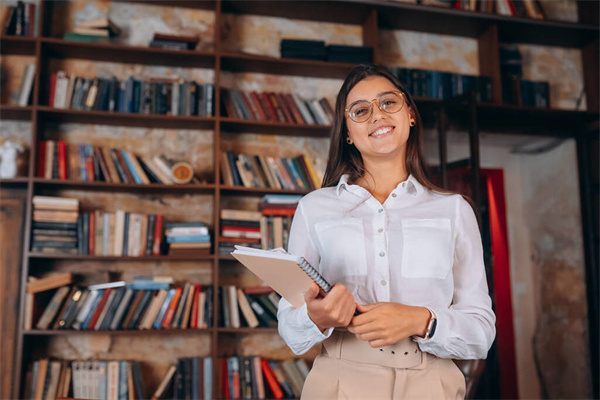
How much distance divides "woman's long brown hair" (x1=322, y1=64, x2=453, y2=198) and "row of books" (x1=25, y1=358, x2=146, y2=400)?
8.00ft

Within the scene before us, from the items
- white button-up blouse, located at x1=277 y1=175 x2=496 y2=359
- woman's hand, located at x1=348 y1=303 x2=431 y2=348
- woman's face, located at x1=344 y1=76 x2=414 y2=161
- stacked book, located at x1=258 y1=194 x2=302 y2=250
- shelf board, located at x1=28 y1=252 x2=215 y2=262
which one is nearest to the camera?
woman's hand, located at x1=348 y1=303 x2=431 y2=348

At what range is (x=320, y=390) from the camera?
119 cm

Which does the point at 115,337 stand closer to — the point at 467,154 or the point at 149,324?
the point at 149,324

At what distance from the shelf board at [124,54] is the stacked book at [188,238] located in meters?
1.12

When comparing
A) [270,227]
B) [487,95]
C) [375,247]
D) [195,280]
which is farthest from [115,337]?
[487,95]

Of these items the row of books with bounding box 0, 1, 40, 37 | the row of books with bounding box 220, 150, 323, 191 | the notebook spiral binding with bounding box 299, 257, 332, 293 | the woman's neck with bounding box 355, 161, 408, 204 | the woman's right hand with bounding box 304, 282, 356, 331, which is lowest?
the woman's right hand with bounding box 304, 282, 356, 331

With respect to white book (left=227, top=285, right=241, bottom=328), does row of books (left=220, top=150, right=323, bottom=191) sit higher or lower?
higher

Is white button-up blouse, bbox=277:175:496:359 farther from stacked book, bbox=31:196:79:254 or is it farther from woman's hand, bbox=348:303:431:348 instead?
stacked book, bbox=31:196:79:254

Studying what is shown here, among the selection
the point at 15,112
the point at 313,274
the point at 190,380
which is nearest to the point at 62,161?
the point at 15,112

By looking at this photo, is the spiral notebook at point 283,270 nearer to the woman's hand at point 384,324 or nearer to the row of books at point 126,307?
the woman's hand at point 384,324

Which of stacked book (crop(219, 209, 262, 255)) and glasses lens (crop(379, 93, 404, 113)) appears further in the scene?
stacked book (crop(219, 209, 262, 255))

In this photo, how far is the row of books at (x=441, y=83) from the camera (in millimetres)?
3939

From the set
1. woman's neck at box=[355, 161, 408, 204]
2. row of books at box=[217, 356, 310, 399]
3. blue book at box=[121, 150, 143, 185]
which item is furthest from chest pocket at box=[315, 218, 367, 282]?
blue book at box=[121, 150, 143, 185]

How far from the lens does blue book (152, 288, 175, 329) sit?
10.7 ft
